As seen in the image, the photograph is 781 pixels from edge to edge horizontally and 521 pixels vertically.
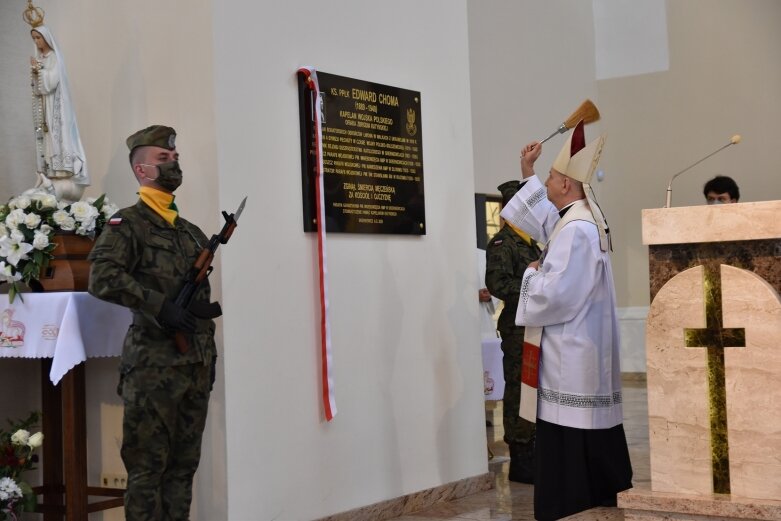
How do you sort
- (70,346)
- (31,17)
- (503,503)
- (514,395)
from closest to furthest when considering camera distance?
(70,346) → (31,17) → (503,503) → (514,395)

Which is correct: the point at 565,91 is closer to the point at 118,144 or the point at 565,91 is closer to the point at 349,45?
the point at 349,45

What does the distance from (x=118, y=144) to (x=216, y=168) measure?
2.27 feet

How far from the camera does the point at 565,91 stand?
35.6 ft

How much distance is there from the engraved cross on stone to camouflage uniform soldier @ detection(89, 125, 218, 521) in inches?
70.4

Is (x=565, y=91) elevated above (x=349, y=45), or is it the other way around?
(x=565, y=91)

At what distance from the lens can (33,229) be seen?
4188mm

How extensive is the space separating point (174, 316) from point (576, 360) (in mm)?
1662

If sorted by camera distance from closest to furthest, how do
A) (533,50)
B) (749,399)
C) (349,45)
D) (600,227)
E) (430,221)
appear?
(749,399) < (600,227) < (349,45) < (430,221) < (533,50)

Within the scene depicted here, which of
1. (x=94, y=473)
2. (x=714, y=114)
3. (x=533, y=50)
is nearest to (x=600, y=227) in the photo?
(x=94, y=473)

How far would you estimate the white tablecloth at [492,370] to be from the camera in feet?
21.7

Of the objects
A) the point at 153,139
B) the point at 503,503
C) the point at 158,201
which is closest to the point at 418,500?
the point at 503,503

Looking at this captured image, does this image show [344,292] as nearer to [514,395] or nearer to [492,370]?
[514,395]

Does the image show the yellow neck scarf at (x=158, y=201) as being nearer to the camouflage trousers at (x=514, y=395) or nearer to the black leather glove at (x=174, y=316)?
the black leather glove at (x=174, y=316)

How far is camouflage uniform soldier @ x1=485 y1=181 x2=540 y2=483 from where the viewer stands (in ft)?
19.3
